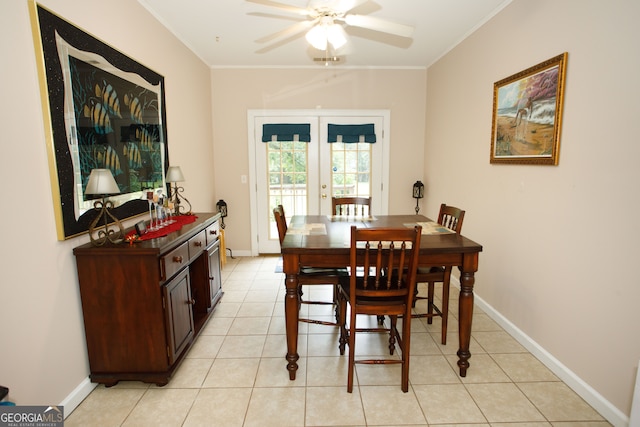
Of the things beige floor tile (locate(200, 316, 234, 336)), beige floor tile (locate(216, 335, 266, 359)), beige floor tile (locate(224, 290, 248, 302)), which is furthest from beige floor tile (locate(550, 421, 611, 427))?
beige floor tile (locate(224, 290, 248, 302))

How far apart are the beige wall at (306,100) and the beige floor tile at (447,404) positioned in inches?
125

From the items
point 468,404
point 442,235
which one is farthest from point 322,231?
point 468,404

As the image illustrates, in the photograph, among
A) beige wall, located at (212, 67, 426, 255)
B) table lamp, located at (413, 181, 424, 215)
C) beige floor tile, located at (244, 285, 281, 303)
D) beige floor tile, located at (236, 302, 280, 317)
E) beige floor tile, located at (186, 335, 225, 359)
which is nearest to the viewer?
beige floor tile, located at (186, 335, 225, 359)

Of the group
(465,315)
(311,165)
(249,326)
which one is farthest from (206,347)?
(311,165)

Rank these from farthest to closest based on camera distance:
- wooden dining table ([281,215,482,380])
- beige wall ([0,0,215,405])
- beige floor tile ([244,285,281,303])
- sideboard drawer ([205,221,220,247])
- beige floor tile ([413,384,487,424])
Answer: beige floor tile ([244,285,281,303]), sideboard drawer ([205,221,220,247]), wooden dining table ([281,215,482,380]), beige floor tile ([413,384,487,424]), beige wall ([0,0,215,405])

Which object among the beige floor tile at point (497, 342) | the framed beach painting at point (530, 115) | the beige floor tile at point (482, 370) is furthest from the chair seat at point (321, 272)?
the framed beach painting at point (530, 115)

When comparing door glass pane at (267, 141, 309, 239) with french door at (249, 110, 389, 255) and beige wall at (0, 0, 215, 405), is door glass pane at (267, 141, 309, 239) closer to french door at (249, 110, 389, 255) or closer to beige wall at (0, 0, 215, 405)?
french door at (249, 110, 389, 255)

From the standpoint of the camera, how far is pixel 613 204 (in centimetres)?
178

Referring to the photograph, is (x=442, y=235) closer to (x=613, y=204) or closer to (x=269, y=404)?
(x=613, y=204)

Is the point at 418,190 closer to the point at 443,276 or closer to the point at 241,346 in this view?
the point at 443,276

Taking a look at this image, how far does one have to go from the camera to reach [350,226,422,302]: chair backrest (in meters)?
1.79

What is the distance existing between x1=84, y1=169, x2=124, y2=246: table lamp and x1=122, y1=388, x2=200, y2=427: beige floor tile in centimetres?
95

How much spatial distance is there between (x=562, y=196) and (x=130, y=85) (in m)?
3.06

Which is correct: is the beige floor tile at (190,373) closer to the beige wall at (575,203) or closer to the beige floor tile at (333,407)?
the beige floor tile at (333,407)
